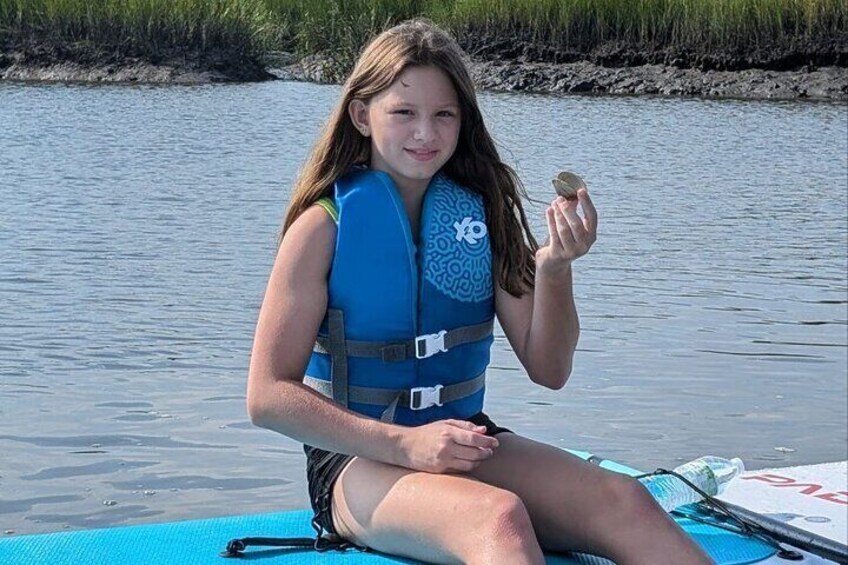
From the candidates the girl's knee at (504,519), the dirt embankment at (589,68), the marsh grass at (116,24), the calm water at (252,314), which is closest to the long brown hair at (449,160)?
the girl's knee at (504,519)

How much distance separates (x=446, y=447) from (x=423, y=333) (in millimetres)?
412

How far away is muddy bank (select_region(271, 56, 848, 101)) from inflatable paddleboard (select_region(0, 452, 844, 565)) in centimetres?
2087

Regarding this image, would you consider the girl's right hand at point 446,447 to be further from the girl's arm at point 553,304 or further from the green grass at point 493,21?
the green grass at point 493,21

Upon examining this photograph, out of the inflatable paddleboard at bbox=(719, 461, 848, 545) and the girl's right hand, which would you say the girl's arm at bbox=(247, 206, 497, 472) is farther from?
the inflatable paddleboard at bbox=(719, 461, 848, 545)

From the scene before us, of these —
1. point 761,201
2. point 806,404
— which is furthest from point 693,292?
point 761,201

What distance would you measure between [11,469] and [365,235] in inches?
102

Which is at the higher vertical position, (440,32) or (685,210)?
(440,32)

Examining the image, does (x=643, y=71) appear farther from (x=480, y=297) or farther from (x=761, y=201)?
(x=480, y=297)

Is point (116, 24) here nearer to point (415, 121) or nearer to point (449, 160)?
point (449, 160)

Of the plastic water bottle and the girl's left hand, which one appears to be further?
the plastic water bottle

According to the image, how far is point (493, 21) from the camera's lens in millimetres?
25625

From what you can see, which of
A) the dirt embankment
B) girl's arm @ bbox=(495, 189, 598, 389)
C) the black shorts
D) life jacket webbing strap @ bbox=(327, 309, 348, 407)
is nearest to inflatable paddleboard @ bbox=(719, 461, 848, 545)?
girl's arm @ bbox=(495, 189, 598, 389)

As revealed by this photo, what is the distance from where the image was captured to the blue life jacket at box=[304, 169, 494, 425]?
302cm

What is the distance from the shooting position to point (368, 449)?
2797 mm
